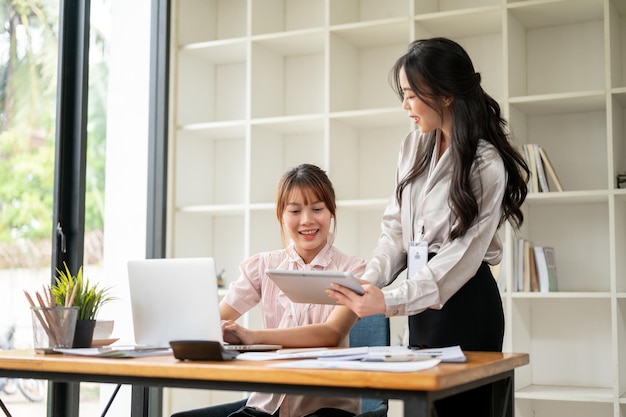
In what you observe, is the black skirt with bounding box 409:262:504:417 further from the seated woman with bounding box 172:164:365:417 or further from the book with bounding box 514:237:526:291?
the book with bounding box 514:237:526:291

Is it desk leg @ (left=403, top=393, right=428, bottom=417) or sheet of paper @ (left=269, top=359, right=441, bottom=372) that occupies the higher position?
sheet of paper @ (left=269, top=359, right=441, bottom=372)

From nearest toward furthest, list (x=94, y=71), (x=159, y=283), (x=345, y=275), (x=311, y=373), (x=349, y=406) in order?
(x=311, y=373) → (x=345, y=275) → (x=159, y=283) → (x=349, y=406) → (x=94, y=71)

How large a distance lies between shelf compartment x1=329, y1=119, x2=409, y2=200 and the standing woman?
1.61m

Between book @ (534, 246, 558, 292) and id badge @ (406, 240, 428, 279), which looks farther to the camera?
book @ (534, 246, 558, 292)

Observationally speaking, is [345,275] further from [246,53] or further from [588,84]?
[246,53]

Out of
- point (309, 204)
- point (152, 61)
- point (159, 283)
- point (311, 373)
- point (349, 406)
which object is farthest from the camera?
point (152, 61)

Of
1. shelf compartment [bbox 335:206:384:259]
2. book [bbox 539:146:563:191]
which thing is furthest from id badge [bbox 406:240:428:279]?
shelf compartment [bbox 335:206:384:259]

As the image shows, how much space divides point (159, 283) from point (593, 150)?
2291 millimetres

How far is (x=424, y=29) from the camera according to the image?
12.2 feet

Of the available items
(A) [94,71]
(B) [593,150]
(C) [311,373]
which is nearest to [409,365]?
(C) [311,373]

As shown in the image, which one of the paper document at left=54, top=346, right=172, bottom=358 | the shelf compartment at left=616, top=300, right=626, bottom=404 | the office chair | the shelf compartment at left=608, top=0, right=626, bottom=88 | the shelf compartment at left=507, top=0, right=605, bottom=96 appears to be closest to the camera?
the paper document at left=54, top=346, right=172, bottom=358

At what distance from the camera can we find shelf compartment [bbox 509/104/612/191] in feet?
11.7

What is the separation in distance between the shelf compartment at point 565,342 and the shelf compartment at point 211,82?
1.77 meters

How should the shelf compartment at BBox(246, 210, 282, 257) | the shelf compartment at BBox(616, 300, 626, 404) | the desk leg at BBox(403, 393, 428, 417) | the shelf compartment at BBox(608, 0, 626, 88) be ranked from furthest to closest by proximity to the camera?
the shelf compartment at BBox(246, 210, 282, 257)
the shelf compartment at BBox(608, 0, 626, 88)
the shelf compartment at BBox(616, 300, 626, 404)
the desk leg at BBox(403, 393, 428, 417)
